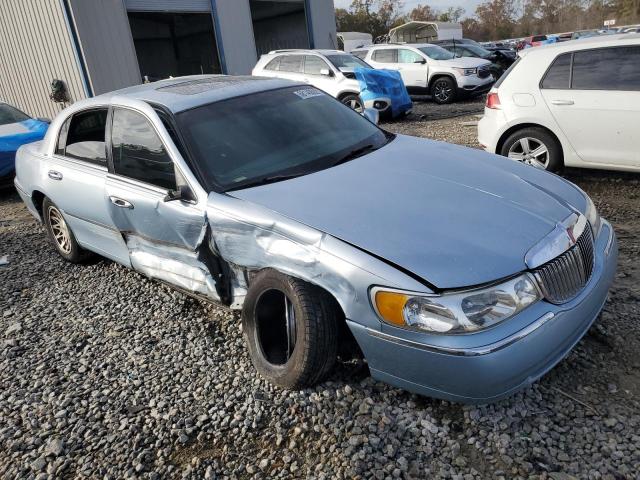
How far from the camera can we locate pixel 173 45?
24188 mm

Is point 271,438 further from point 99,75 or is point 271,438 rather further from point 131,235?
point 99,75

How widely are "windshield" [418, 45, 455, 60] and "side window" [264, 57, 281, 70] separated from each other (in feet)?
14.4

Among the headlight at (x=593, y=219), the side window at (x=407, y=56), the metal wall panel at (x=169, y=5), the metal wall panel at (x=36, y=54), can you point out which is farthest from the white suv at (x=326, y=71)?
the headlight at (x=593, y=219)

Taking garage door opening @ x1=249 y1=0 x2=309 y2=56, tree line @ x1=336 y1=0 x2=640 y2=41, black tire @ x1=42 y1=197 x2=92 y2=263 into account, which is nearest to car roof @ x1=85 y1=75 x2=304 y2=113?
black tire @ x1=42 y1=197 x2=92 y2=263

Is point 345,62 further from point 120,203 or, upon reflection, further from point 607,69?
point 120,203

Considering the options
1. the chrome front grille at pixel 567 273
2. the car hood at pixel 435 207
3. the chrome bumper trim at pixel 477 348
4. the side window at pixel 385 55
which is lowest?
the chrome bumper trim at pixel 477 348

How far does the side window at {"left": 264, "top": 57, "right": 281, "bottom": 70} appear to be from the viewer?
11820 mm

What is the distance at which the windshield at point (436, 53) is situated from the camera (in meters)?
13.8

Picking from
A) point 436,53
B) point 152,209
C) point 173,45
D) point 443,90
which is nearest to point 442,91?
point 443,90

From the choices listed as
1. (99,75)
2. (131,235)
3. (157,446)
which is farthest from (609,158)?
(99,75)

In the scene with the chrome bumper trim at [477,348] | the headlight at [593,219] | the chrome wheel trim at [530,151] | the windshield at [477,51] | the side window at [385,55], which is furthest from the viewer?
the windshield at [477,51]

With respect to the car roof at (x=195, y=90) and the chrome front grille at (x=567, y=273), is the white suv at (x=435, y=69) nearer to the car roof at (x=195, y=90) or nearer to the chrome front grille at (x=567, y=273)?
the car roof at (x=195, y=90)

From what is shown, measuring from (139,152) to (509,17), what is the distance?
3338 inches

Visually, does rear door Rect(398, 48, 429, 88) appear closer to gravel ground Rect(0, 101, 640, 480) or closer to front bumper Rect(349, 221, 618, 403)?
gravel ground Rect(0, 101, 640, 480)
